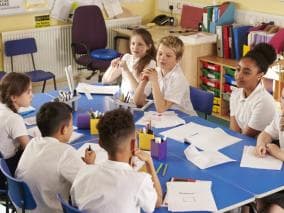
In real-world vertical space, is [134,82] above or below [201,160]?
above

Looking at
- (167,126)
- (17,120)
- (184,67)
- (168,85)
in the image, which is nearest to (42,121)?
(17,120)

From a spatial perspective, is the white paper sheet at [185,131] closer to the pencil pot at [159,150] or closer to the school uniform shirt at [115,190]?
the pencil pot at [159,150]

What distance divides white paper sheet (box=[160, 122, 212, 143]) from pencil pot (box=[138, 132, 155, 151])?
0.23 meters

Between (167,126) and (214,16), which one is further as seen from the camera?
(214,16)

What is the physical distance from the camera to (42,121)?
2.41 m

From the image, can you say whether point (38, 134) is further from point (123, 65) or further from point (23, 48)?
point (23, 48)

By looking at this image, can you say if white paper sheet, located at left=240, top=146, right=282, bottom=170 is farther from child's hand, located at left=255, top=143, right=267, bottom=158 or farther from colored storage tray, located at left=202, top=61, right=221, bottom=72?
colored storage tray, located at left=202, top=61, right=221, bottom=72

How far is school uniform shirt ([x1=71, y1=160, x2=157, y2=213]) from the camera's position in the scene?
1958 mm

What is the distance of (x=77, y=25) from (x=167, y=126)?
2992 millimetres

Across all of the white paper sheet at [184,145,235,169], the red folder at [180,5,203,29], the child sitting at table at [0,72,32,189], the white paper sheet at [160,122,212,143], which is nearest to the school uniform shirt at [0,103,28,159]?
the child sitting at table at [0,72,32,189]

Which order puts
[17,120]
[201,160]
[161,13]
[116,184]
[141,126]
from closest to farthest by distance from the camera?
[116,184]
[201,160]
[17,120]
[141,126]
[161,13]

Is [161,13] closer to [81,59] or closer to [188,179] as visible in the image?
[81,59]

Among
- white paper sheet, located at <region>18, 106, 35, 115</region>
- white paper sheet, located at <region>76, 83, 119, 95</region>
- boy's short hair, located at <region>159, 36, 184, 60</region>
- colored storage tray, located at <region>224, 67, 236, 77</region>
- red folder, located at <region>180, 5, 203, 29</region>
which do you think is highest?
red folder, located at <region>180, 5, 203, 29</region>

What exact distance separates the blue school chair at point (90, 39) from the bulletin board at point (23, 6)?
357mm
